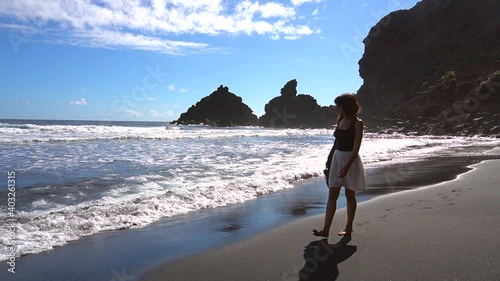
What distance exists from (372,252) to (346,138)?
1.39m

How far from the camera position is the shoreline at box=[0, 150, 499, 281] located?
385 cm

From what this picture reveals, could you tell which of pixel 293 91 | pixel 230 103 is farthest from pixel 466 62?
pixel 230 103

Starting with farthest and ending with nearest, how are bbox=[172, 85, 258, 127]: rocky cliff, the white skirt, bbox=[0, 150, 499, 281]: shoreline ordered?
1. bbox=[172, 85, 258, 127]: rocky cliff
2. the white skirt
3. bbox=[0, 150, 499, 281]: shoreline

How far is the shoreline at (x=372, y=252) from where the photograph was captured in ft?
11.5

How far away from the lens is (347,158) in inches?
183

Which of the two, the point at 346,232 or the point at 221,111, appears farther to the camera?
the point at 221,111

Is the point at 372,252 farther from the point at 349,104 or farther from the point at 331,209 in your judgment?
the point at 349,104

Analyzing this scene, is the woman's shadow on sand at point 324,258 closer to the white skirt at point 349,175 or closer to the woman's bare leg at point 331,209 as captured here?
the woman's bare leg at point 331,209

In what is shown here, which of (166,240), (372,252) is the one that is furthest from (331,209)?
(166,240)

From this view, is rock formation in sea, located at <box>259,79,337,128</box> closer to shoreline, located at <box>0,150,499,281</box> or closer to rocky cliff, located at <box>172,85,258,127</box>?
rocky cliff, located at <box>172,85,258,127</box>

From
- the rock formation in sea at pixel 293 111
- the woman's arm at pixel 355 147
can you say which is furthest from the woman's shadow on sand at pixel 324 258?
the rock formation in sea at pixel 293 111

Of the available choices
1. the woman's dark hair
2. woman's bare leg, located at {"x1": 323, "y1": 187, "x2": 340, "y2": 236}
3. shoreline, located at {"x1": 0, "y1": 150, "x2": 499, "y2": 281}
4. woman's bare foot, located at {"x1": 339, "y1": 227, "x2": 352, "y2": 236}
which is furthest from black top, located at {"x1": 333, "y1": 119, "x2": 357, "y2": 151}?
shoreline, located at {"x1": 0, "y1": 150, "x2": 499, "y2": 281}

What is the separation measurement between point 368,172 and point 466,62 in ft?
213

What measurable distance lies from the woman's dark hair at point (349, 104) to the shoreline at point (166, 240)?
6.54 ft
